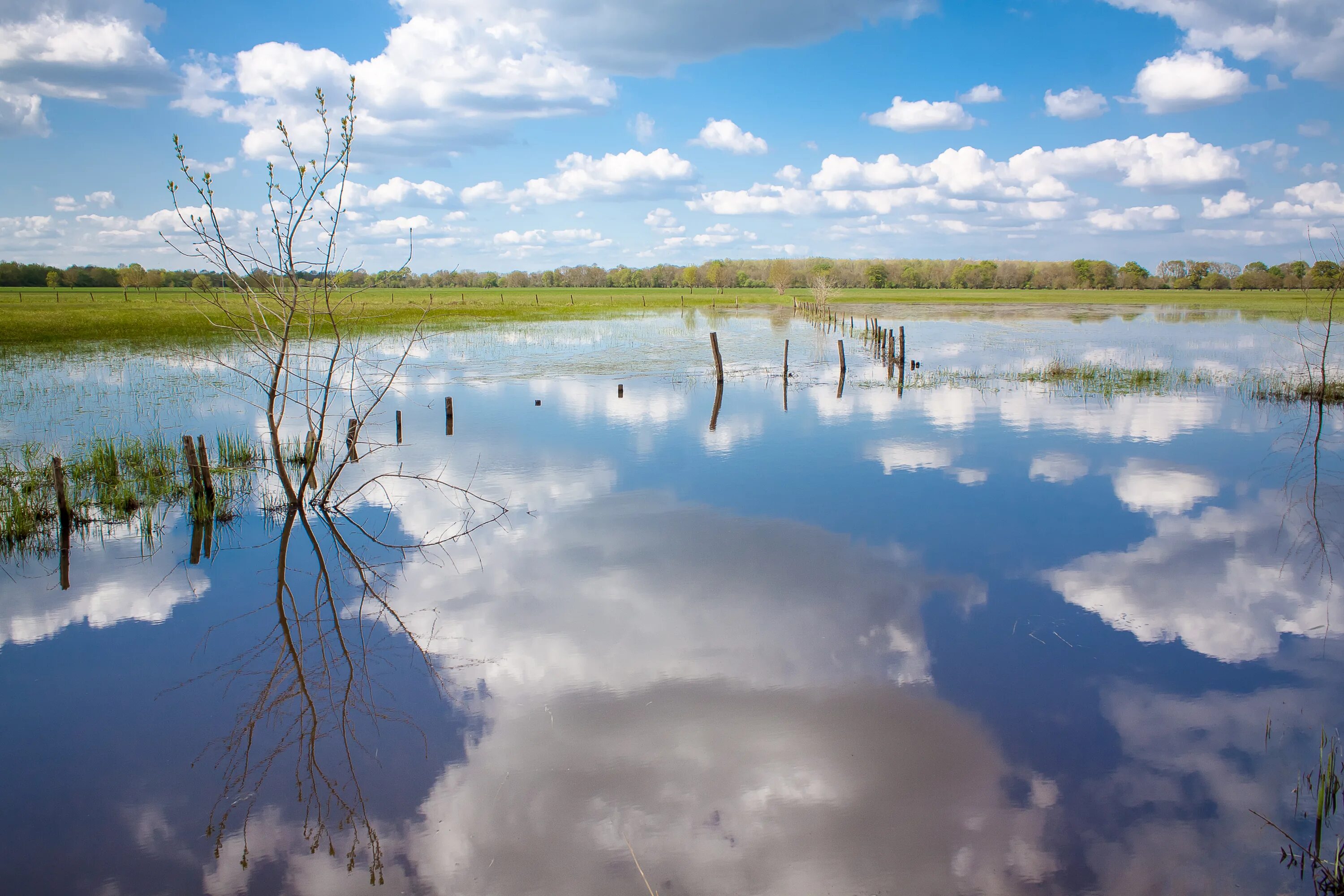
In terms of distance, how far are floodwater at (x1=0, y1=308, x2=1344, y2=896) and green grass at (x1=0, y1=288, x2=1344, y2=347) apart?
4.08 m

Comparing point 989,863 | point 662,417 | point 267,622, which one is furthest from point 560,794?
point 662,417

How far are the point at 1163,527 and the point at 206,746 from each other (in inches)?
503

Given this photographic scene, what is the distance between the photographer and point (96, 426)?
18.5 metres

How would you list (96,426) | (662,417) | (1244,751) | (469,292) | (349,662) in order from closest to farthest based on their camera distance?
(1244,751)
(349,662)
(96,426)
(662,417)
(469,292)

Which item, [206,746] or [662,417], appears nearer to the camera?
[206,746]

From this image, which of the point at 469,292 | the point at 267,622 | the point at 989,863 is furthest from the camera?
the point at 469,292

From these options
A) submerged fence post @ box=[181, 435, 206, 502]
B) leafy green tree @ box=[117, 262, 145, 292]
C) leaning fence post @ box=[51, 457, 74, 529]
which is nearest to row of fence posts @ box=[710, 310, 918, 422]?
submerged fence post @ box=[181, 435, 206, 502]

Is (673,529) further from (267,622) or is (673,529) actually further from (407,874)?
(407,874)

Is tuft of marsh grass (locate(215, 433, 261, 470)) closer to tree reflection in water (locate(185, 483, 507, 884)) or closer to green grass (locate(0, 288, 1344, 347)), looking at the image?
green grass (locate(0, 288, 1344, 347))

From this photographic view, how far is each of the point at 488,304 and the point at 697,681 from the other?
79.0 meters

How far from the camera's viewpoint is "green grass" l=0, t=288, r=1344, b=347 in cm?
3956

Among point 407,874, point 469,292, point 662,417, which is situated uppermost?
point 469,292

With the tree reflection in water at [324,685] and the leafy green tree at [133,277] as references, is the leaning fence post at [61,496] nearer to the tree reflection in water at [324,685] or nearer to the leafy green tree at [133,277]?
the tree reflection in water at [324,685]

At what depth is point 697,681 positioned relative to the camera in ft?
25.1
